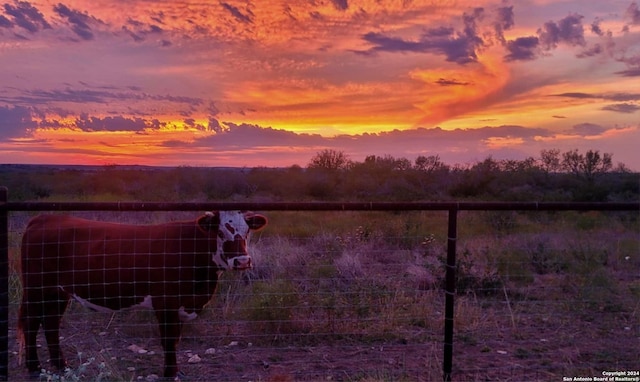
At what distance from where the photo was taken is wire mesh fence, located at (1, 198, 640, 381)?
6711 mm

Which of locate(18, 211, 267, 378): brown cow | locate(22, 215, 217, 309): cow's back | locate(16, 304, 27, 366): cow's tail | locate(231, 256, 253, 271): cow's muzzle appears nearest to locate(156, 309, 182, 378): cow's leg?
locate(18, 211, 267, 378): brown cow

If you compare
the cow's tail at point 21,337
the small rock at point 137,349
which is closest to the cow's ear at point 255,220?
the small rock at point 137,349

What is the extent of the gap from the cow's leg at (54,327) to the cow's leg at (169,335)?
1.17 meters

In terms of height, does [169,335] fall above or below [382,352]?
above

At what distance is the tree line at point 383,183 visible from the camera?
31391 mm

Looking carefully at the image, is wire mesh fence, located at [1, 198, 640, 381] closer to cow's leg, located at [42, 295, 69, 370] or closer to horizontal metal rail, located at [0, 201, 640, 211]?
cow's leg, located at [42, 295, 69, 370]

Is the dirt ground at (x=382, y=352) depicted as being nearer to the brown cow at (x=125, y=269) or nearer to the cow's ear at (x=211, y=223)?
the brown cow at (x=125, y=269)

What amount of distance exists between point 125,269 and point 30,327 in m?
1.26

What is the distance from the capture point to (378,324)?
8.21 metres

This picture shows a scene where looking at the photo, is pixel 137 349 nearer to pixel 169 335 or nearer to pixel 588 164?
pixel 169 335

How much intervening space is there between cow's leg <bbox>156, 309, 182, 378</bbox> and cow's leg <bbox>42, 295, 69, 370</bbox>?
1.17 m

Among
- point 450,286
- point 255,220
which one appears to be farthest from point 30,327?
point 450,286

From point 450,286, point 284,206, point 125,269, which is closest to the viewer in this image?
point 284,206

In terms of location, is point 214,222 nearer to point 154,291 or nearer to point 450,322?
point 154,291
